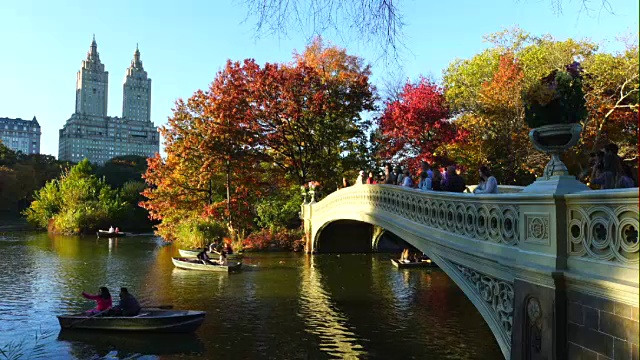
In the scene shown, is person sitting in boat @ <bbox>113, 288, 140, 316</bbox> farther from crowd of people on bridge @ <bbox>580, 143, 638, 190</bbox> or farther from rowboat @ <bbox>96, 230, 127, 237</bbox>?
rowboat @ <bbox>96, 230, 127, 237</bbox>

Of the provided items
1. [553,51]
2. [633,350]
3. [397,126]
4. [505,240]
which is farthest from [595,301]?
[553,51]

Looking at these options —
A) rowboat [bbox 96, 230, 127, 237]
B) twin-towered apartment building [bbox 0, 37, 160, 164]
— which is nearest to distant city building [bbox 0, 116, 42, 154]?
twin-towered apartment building [bbox 0, 37, 160, 164]

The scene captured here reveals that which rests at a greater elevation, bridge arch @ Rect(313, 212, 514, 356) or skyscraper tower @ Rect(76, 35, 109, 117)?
skyscraper tower @ Rect(76, 35, 109, 117)

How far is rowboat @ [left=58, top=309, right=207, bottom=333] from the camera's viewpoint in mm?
10805

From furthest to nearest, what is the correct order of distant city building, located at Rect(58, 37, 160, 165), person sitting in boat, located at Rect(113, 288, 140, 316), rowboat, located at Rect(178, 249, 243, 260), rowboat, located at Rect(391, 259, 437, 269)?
distant city building, located at Rect(58, 37, 160, 165)
rowboat, located at Rect(178, 249, 243, 260)
rowboat, located at Rect(391, 259, 437, 269)
person sitting in boat, located at Rect(113, 288, 140, 316)

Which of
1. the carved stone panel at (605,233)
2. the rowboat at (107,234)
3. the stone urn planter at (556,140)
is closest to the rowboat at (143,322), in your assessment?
the stone urn planter at (556,140)

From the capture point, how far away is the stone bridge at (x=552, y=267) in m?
4.23

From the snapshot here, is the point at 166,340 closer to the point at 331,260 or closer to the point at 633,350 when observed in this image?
the point at 633,350

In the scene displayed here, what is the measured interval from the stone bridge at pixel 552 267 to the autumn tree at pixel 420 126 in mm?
14589

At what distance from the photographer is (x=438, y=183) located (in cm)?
1088

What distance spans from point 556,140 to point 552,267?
1345mm

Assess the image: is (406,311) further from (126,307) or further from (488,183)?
(126,307)

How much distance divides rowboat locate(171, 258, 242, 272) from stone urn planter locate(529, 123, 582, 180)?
1521cm

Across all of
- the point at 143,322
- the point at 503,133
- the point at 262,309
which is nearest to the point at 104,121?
the point at 503,133
